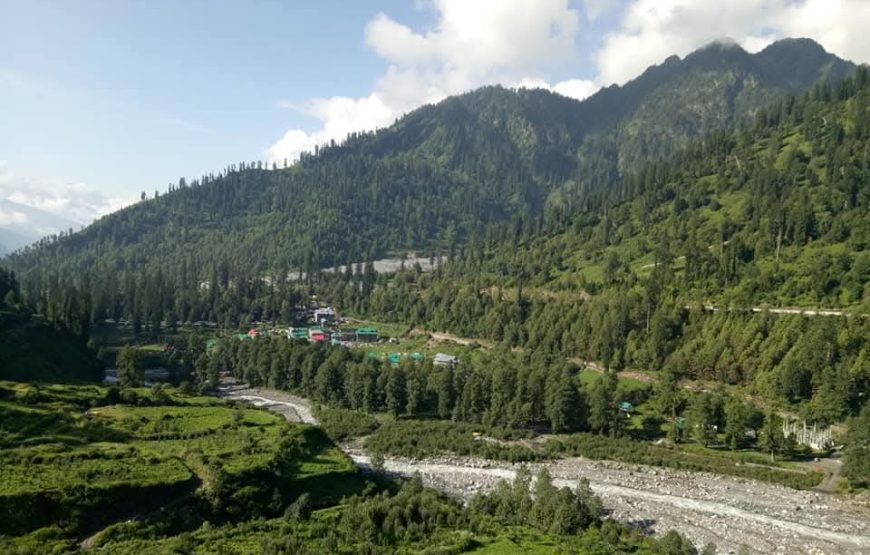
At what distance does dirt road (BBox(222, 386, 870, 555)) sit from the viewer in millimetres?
51750

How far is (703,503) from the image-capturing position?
5959cm

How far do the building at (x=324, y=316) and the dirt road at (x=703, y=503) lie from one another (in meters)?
98.1

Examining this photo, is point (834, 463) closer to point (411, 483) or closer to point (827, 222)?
point (411, 483)

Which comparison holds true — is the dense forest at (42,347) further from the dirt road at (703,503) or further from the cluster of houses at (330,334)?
the dirt road at (703,503)

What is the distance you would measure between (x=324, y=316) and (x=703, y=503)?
130 m

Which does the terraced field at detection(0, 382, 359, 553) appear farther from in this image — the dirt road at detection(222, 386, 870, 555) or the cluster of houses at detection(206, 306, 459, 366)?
the cluster of houses at detection(206, 306, 459, 366)

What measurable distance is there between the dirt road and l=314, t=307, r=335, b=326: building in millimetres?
98123

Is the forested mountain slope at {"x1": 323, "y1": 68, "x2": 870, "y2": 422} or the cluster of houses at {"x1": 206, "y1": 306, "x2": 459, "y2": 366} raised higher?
the forested mountain slope at {"x1": 323, "y1": 68, "x2": 870, "y2": 422}

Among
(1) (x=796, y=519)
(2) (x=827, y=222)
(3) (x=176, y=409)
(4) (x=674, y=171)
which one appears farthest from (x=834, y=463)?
(4) (x=674, y=171)

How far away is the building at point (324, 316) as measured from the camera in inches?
6688

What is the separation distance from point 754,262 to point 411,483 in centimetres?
9411

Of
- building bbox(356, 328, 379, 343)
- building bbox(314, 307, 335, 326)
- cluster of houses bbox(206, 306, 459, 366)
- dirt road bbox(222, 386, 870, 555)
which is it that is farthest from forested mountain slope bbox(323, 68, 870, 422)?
dirt road bbox(222, 386, 870, 555)

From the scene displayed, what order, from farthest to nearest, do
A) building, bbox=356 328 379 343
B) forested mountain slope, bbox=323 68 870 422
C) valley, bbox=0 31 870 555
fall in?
building, bbox=356 328 379 343 → forested mountain slope, bbox=323 68 870 422 → valley, bbox=0 31 870 555

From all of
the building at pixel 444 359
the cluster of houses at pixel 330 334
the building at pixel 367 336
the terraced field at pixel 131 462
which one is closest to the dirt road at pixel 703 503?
the terraced field at pixel 131 462
